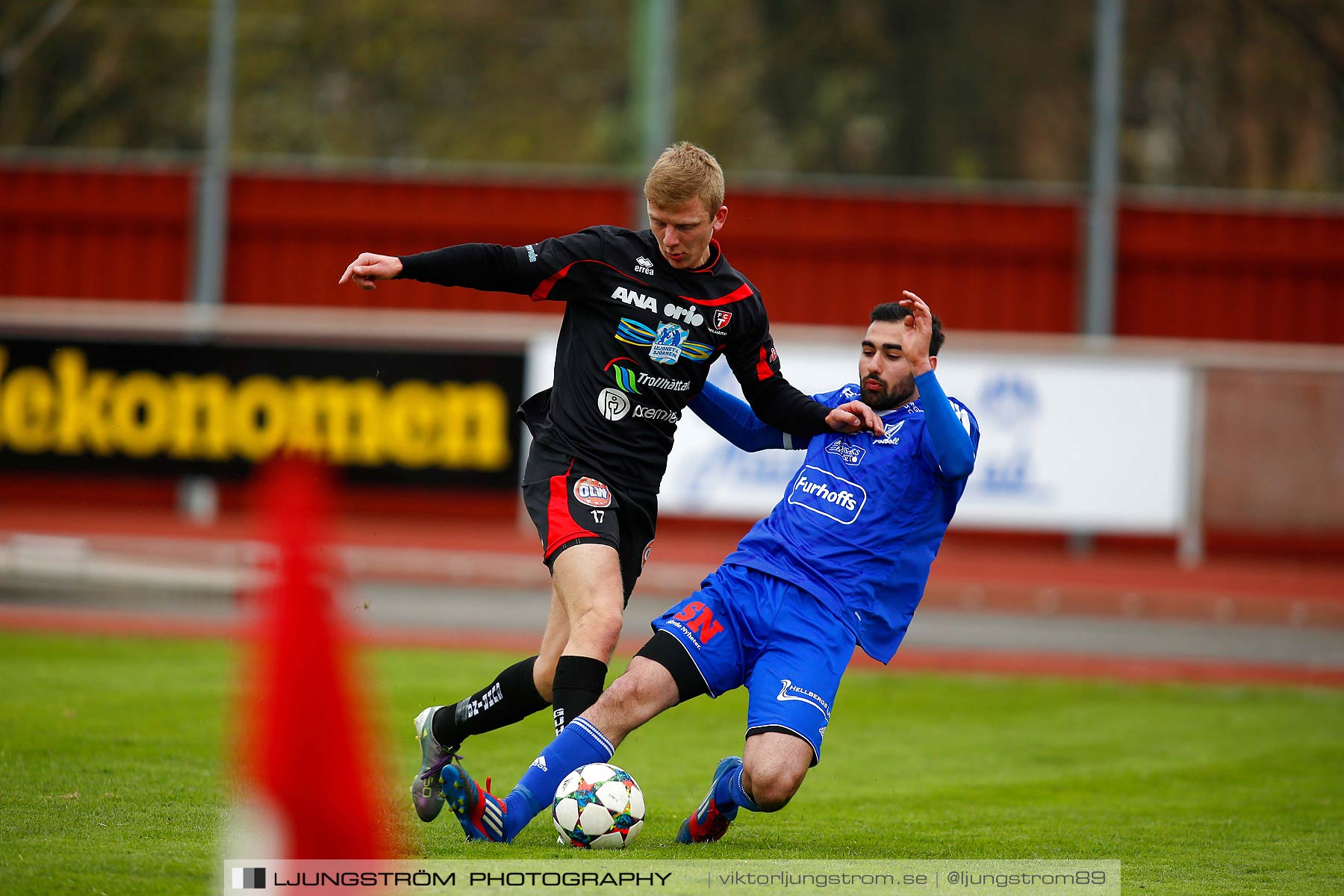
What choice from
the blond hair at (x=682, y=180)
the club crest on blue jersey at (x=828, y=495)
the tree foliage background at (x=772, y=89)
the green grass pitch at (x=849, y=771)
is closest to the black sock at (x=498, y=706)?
the green grass pitch at (x=849, y=771)

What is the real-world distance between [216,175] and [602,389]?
15.9 metres

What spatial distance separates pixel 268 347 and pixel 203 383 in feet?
2.63

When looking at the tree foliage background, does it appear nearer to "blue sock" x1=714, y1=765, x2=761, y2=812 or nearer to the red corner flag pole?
"blue sock" x1=714, y1=765, x2=761, y2=812

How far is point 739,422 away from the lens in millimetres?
6004

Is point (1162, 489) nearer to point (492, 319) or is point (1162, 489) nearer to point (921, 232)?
point (921, 232)

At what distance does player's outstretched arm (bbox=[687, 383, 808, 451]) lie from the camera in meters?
6.00

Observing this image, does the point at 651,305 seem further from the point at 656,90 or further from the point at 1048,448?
the point at 656,90

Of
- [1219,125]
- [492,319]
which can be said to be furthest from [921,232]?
[492,319]

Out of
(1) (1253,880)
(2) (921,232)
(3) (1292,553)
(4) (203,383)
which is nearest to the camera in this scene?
(1) (1253,880)

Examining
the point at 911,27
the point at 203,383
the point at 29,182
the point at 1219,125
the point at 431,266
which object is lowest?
the point at 203,383

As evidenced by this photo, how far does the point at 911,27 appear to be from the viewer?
814 inches

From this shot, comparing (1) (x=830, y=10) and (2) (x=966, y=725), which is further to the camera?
(1) (x=830, y=10)

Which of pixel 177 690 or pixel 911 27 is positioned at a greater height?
pixel 911 27

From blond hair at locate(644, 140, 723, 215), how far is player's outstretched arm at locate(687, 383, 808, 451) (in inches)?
37.3
